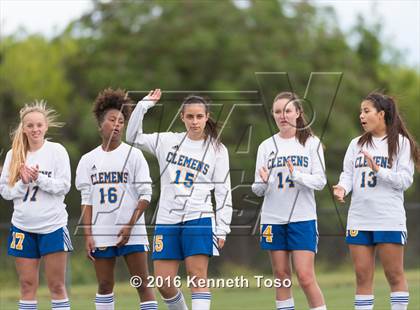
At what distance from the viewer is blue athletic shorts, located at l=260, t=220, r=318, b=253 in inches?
323

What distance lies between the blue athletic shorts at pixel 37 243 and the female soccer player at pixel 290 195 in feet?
5.87

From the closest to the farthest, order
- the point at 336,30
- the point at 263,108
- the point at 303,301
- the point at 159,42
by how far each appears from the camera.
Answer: the point at 303,301
the point at 263,108
the point at 159,42
the point at 336,30

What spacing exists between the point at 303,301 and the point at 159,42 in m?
17.7

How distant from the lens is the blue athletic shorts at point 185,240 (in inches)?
315

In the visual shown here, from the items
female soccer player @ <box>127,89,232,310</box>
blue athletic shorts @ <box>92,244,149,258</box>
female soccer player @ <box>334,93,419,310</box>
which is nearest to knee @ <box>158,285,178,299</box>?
female soccer player @ <box>127,89,232,310</box>

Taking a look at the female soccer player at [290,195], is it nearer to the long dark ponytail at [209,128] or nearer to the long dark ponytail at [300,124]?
the long dark ponytail at [300,124]

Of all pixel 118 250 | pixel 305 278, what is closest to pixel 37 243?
pixel 118 250

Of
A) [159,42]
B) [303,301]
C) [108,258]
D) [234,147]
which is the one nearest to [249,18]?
[159,42]

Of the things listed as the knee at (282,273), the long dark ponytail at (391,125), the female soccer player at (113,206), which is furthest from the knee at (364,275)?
the female soccer player at (113,206)

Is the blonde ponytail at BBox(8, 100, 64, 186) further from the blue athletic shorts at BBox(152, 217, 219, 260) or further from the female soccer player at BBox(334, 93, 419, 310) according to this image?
the female soccer player at BBox(334, 93, 419, 310)

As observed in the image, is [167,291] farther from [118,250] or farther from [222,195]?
[222,195]

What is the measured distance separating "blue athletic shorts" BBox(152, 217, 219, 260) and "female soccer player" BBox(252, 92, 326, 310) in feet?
1.90

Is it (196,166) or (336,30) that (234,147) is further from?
(196,166)

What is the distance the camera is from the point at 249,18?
30078 mm
